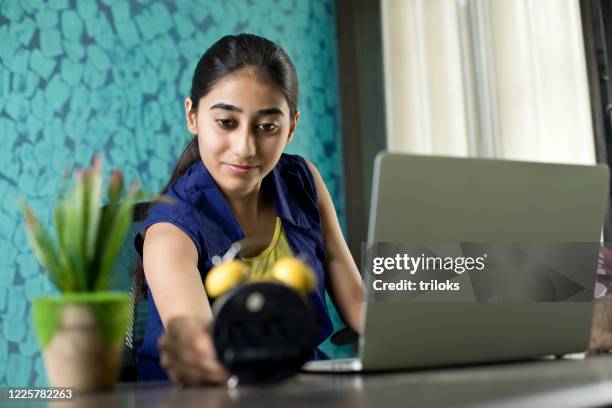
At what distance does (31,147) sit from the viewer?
249 centimetres

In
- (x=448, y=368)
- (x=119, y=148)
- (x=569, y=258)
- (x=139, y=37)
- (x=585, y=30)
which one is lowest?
(x=448, y=368)

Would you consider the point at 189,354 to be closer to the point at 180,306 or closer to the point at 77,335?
the point at 77,335

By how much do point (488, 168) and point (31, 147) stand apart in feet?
6.71

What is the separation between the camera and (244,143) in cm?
139

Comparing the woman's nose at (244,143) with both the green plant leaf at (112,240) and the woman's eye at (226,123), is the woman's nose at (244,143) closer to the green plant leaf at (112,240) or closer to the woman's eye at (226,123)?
the woman's eye at (226,123)

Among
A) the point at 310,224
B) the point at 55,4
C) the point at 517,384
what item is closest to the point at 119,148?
the point at 55,4

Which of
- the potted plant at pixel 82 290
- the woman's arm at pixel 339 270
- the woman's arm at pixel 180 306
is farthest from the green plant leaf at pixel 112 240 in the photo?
the woman's arm at pixel 339 270

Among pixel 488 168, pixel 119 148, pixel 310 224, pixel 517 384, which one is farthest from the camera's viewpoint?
pixel 119 148

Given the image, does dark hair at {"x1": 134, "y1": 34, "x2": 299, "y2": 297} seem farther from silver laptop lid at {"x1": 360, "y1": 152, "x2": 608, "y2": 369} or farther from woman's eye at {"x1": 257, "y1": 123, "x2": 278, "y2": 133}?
silver laptop lid at {"x1": 360, "y1": 152, "x2": 608, "y2": 369}

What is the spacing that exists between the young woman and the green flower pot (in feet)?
1.06

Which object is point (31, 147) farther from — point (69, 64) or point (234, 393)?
point (234, 393)

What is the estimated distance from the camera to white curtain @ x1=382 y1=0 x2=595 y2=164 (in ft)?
8.51

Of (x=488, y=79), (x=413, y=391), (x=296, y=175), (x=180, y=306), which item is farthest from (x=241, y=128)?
(x=488, y=79)

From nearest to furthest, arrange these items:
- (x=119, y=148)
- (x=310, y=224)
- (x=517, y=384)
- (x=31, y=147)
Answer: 1. (x=517, y=384)
2. (x=310, y=224)
3. (x=31, y=147)
4. (x=119, y=148)
